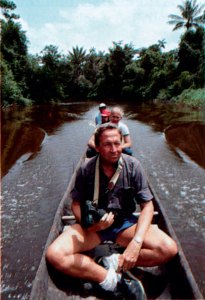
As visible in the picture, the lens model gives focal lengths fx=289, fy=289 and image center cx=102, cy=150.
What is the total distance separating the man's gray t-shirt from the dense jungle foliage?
834 inches

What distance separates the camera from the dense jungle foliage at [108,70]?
89.6ft

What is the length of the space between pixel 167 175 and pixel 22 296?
4957mm

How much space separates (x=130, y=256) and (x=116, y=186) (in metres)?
0.63

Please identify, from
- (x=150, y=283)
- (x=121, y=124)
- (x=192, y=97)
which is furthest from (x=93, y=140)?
(x=192, y=97)

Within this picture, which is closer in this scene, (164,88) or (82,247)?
(82,247)

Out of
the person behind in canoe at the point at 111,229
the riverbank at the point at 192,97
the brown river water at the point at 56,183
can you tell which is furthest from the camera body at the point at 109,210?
the riverbank at the point at 192,97

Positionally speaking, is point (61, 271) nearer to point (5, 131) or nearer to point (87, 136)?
point (87, 136)

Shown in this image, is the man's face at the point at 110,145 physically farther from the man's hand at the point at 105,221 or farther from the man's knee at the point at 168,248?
the man's knee at the point at 168,248

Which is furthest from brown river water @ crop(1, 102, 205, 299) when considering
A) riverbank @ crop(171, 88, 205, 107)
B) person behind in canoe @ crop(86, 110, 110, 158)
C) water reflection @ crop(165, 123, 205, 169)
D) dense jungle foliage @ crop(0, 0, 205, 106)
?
dense jungle foliage @ crop(0, 0, 205, 106)

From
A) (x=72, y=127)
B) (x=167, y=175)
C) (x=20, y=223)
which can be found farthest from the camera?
(x=72, y=127)

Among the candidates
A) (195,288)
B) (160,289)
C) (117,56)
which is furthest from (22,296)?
(117,56)

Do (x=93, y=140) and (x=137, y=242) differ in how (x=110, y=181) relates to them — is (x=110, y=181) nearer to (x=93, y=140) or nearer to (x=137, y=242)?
(x=137, y=242)

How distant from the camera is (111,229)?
2855 millimetres

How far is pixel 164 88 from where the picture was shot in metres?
32.3
